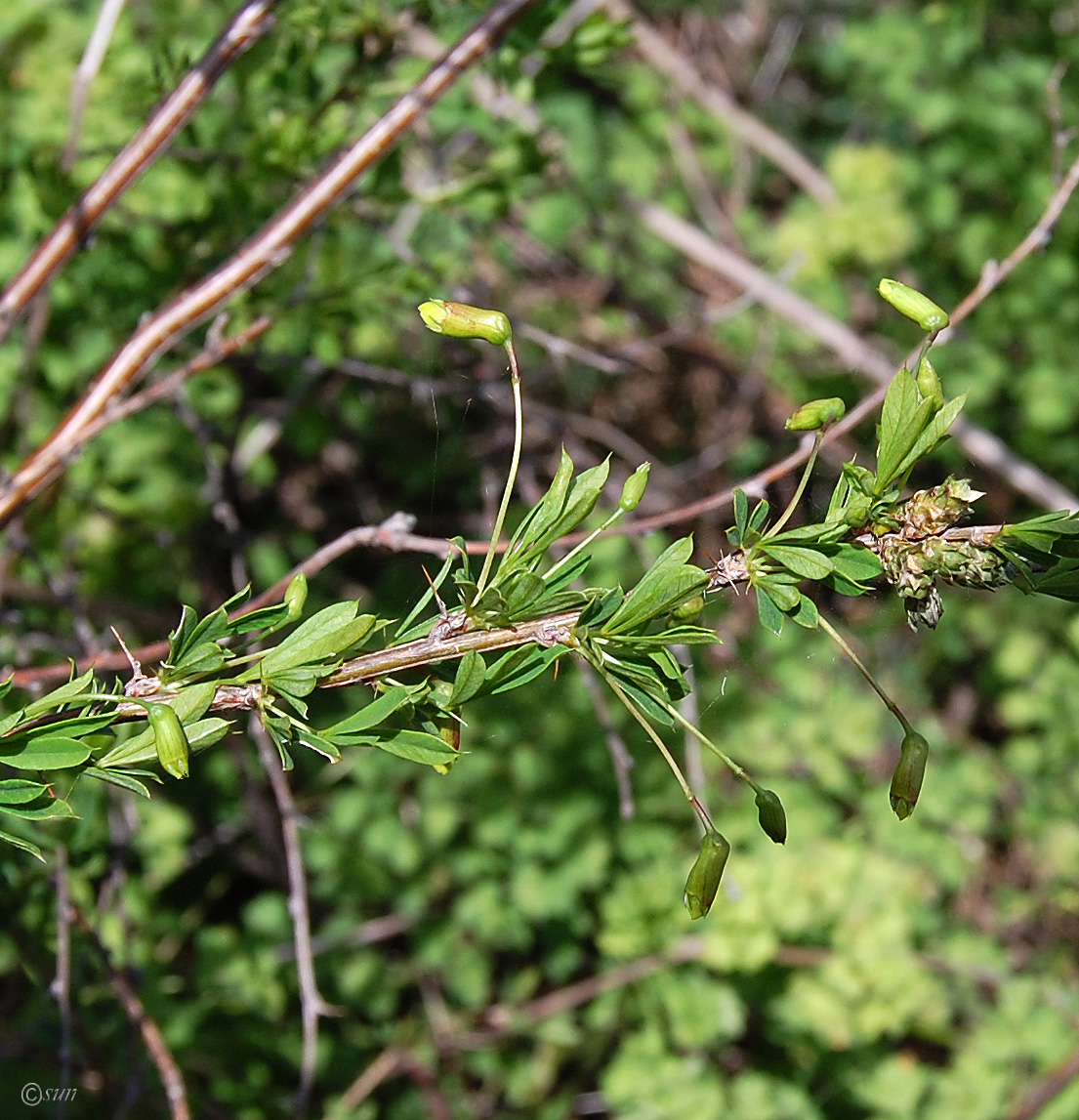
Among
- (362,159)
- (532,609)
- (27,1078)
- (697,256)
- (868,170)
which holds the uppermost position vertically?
(362,159)

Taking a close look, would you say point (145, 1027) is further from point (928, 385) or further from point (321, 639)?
point (928, 385)

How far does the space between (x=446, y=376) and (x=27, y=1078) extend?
1.68 meters

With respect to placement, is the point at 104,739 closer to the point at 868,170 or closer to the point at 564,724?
the point at 564,724

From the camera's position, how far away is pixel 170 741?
0.85m

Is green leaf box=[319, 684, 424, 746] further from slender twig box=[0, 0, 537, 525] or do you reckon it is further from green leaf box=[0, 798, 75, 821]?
slender twig box=[0, 0, 537, 525]

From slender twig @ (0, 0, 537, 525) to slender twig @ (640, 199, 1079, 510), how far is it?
4.77 ft

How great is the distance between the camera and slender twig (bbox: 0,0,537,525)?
1590mm

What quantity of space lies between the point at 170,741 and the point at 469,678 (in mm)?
224

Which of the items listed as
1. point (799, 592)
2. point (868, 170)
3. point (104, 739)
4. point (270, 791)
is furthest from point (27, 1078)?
point (868, 170)

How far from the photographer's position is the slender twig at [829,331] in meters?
3.17

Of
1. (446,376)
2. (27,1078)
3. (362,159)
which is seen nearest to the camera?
(362,159)

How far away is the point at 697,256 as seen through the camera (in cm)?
344

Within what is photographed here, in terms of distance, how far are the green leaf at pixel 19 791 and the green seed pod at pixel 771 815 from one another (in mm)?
565

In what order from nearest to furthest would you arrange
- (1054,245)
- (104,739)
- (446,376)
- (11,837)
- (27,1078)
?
(11,837) → (104,739) → (27,1078) → (446,376) → (1054,245)
